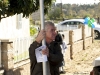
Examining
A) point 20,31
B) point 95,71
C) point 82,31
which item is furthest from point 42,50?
point 82,31

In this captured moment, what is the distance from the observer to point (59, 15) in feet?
160

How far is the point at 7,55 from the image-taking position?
780cm

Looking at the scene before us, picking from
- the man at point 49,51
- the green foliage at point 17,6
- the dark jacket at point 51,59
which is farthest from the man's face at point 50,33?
the green foliage at point 17,6

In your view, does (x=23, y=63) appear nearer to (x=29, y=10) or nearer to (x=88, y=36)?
(x=29, y=10)

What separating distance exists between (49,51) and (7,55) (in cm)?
364

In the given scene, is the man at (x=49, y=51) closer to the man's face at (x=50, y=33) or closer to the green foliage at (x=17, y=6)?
the man's face at (x=50, y=33)

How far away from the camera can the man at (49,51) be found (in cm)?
416

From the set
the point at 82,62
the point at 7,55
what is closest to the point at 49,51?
the point at 7,55

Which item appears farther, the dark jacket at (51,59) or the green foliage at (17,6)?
the green foliage at (17,6)

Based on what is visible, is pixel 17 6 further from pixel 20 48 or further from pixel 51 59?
pixel 51 59

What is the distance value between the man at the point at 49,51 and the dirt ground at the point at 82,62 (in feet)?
23.5

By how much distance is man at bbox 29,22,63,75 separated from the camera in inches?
164

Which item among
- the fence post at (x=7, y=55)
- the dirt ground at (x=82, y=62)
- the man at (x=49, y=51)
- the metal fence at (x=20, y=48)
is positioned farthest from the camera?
the dirt ground at (x=82, y=62)

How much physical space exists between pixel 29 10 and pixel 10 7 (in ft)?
1.90
